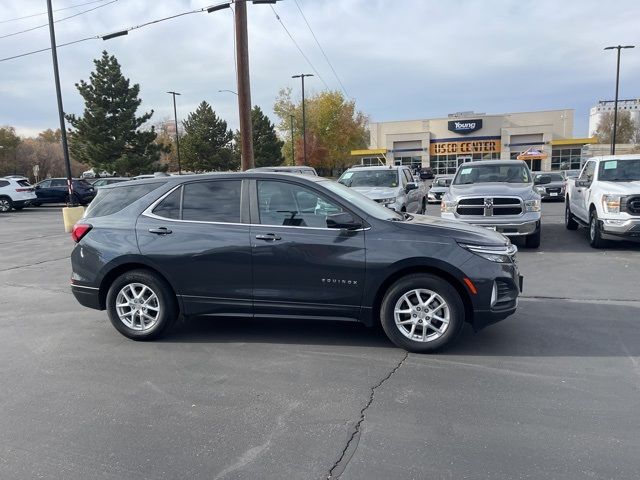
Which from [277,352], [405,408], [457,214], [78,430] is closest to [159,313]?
[277,352]

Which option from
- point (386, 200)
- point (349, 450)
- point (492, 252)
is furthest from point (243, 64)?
point (349, 450)

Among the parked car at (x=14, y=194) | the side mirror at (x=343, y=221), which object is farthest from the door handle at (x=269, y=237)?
the parked car at (x=14, y=194)

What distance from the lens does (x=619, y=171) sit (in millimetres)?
10656

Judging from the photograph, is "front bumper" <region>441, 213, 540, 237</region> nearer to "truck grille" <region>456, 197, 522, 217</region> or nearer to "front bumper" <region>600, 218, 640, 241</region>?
"truck grille" <region>456, 197, 522, 217</region>

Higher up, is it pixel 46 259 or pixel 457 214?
pixel 457 214

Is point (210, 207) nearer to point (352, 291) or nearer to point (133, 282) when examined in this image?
point (133, 282)

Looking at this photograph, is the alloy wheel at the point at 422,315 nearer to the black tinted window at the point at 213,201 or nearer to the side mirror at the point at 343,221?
the side mirror at the point at 343,221

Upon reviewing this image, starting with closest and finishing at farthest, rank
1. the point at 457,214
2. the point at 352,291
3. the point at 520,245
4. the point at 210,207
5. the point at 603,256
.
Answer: the point at 352,291, the point at 210,207, the point at 603,256, the point at 457,214, the point at 520,245

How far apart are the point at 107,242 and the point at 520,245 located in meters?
8.77

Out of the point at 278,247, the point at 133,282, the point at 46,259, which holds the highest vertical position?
the point at 278,247

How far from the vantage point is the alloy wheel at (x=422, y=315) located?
4754 mm

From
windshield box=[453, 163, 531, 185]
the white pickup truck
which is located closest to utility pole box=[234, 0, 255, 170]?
windshield box=[453, 163, 531, 185]

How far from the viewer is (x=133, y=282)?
5371mm

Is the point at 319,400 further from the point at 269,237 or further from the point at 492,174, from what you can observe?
the point at 492,174
